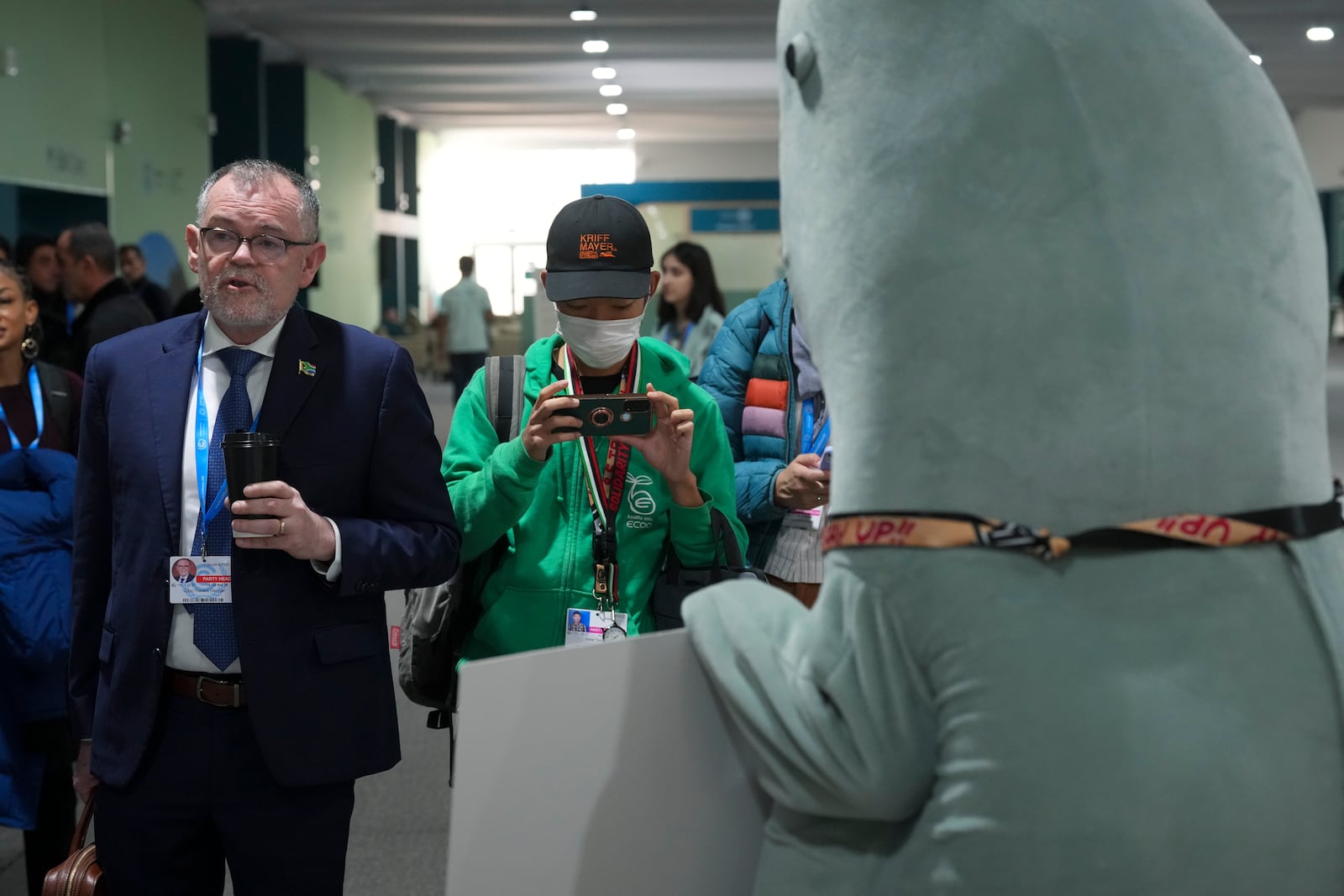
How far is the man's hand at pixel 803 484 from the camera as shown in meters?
2.76

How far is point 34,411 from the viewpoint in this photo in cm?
329

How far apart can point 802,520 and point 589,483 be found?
0.89m

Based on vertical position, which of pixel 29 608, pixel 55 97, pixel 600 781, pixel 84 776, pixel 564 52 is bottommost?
pixel 84 776

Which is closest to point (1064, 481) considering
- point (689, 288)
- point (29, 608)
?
point (29, 608)

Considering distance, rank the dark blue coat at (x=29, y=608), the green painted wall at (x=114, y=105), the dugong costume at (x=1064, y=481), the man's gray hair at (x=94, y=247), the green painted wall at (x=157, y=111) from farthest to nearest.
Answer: the green painted wall at (x=157, y=111) < the green painted wall at (x=114, y=105) < the man's gray hair at (x=94, y=247) < the dark blue coat at (x=29, y=608) < the dugong costume at (x=1064, y=481)

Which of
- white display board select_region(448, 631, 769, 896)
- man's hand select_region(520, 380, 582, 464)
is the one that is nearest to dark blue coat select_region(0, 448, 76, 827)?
man's hand select_region(520, 380, 582, 464)

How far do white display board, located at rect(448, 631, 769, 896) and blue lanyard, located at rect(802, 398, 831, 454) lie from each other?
1474 millimetres

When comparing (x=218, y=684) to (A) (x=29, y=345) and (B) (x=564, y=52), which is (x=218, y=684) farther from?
(B) (x=564, y=52)

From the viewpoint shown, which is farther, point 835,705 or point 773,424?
point 773,424

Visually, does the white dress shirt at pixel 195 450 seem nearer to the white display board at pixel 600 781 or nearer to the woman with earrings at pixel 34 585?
the white display board at pixel 600 781

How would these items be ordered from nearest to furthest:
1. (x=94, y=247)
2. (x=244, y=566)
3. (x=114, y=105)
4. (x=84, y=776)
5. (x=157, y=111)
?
(x=244, y=566) → (x=84, y=776) → (x=94, y=247) → (x=114, y=105) → (x=157, y=111)

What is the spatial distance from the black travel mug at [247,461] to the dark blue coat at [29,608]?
1.42 metres

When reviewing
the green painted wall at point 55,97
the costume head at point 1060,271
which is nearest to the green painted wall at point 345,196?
the green painted wall at point 55,97

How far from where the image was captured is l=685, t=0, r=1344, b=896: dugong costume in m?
1.31
